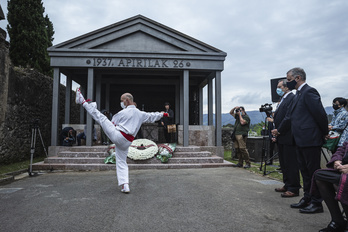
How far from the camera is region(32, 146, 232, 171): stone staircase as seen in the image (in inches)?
324

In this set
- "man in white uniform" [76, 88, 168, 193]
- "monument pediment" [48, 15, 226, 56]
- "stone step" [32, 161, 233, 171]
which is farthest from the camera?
"monument pediment" [48, 15, 226, 56]

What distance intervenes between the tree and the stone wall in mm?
3943

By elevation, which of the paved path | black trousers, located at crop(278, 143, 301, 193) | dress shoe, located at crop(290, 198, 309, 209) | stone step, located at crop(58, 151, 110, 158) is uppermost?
black trousers, located at crop(278, 143, 301, 193)

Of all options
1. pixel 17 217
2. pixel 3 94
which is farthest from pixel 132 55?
pixel 17 217

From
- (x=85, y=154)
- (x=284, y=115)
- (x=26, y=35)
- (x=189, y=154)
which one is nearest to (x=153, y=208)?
(x=284, y=115)

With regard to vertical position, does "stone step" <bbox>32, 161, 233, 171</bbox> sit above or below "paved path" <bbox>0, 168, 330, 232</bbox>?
below

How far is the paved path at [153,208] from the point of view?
10.2ft

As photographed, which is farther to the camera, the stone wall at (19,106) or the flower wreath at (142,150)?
the stone wall at (19,106)

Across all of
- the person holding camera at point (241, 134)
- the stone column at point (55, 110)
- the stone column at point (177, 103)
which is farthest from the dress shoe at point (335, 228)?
the stone column at point (177, 103)

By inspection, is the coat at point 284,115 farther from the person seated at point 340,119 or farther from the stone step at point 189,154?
the stone step at point 189,154

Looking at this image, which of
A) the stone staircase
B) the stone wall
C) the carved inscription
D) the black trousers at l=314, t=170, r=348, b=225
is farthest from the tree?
the black trousers at l=314, t=170, r=348, b=225

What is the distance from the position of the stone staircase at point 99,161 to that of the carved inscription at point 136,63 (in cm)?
355

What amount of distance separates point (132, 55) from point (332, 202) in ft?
30.0

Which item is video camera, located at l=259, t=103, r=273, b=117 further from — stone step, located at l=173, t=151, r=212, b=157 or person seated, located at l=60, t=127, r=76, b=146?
person seated, located at l=60, t=127, r=76, b=146
